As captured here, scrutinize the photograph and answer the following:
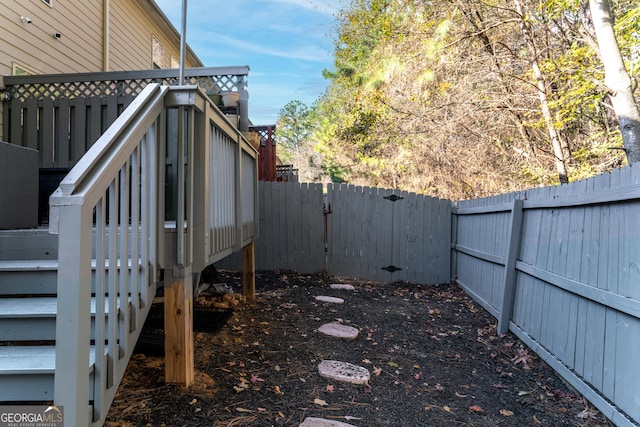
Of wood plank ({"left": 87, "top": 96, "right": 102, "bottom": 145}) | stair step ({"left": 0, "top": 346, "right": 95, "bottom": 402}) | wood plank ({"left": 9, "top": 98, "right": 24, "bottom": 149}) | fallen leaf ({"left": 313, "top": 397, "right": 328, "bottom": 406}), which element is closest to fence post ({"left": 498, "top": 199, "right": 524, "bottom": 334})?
fallen leaf ({"left": 313, "top": 397, "right": 328, "bottom": 406})

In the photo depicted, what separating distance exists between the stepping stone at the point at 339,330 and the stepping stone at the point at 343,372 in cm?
60

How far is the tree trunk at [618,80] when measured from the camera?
412 cm

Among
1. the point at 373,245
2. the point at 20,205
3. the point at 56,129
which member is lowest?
the point at 373,245

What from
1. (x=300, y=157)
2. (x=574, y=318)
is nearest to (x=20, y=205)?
(x=574, y=318)

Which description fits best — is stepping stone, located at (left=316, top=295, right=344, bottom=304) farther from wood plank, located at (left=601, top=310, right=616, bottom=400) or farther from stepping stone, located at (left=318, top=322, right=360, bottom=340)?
wood plank, located at (left=601, top=310, right=616, bottom=400)

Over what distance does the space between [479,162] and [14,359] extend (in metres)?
8.96

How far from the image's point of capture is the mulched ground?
2.18 metres

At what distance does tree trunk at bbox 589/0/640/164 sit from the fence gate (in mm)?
2860

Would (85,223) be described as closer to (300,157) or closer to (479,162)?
(479,162)

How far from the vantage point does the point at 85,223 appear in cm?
123

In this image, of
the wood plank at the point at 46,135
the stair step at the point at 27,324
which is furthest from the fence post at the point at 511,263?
the wood plank at the point at 46,135

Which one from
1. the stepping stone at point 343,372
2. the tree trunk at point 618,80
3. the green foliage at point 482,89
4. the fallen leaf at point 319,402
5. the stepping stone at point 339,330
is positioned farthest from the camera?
the green foliage at point 482,89

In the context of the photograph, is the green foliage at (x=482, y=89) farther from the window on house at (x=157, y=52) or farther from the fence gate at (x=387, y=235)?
the window on house at (x=157, y=52)

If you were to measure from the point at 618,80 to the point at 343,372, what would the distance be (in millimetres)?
4275
